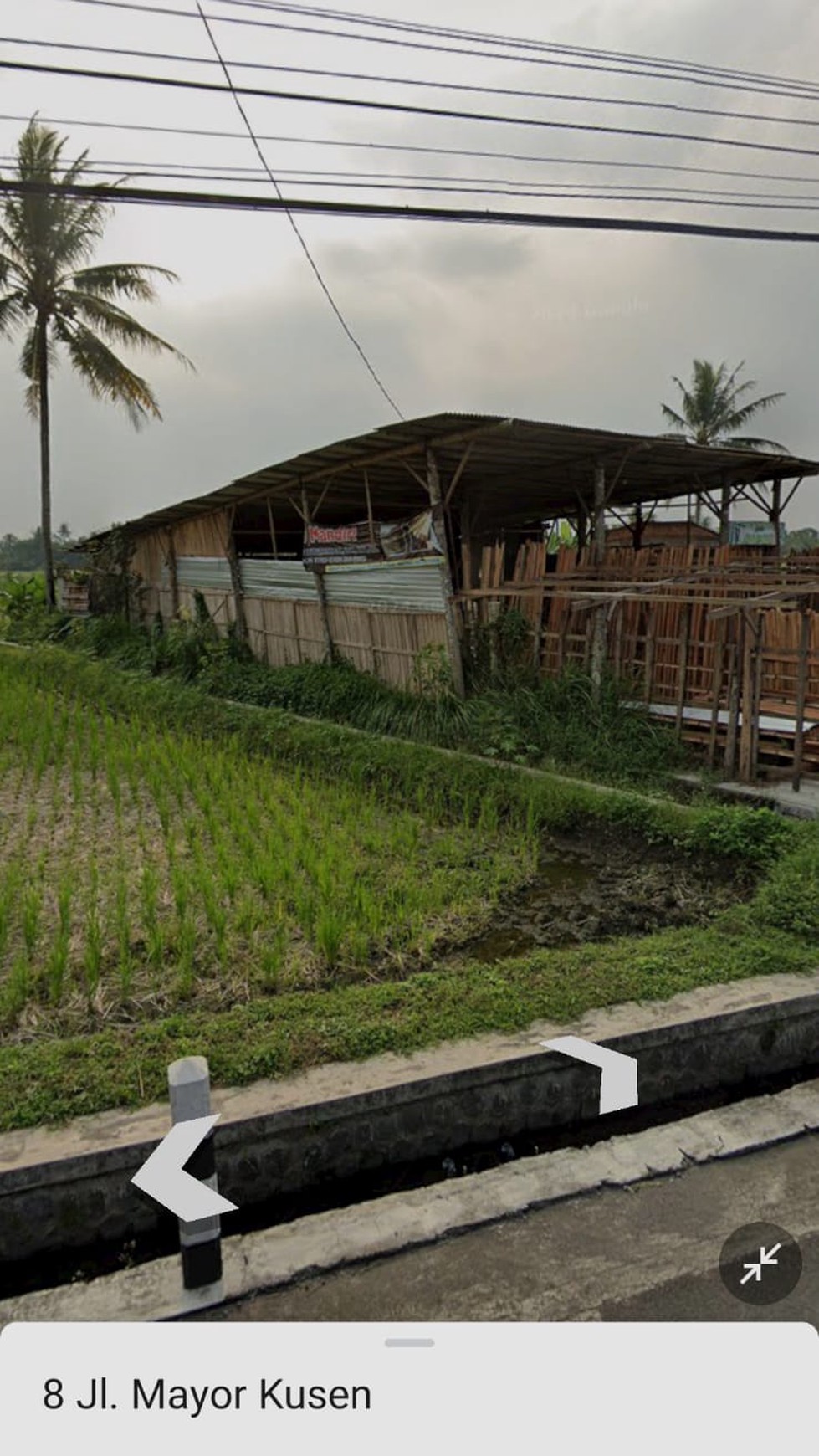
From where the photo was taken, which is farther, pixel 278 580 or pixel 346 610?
pixel 278 580

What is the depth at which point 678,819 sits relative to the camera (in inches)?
226

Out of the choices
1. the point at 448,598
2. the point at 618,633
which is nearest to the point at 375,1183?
the point at 618,633

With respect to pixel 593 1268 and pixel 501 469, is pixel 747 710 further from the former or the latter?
pixel 593 1268

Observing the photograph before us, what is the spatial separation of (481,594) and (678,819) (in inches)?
166

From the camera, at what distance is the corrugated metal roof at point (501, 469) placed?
8.44 m

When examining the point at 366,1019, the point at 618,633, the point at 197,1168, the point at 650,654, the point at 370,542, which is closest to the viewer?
the point at 197,1168

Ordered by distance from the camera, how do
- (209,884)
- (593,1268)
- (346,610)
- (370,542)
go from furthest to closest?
1. (346,610)
2. (370,542)
3. (209,884)
4. (593,1268)

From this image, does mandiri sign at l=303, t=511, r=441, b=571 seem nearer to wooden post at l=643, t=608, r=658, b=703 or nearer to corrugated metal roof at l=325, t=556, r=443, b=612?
corrugated metal roof at l=325, t=556, r=443, b=612

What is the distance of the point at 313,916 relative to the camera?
428 centimetres

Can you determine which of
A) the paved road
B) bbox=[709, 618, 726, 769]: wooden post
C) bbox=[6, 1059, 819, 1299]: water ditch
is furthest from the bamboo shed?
the paved road

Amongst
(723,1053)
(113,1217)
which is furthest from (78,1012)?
(723,1053)

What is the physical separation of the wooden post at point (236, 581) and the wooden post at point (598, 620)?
6578 millimetres

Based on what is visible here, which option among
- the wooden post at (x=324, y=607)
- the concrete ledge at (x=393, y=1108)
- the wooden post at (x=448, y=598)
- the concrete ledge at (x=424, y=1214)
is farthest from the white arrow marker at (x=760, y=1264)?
the wooden post at (x=324, y=607)

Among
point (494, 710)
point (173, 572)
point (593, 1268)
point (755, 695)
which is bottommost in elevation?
point (593, 1268)
